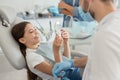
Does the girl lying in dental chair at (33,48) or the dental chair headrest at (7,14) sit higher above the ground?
the dental chair headrest at (7,14)

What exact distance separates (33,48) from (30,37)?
0.29ft

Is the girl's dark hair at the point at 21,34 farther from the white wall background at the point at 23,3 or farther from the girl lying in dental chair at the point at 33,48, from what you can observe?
the white wall background at the point at 23,3

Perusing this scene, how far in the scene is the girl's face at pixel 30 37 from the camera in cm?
166

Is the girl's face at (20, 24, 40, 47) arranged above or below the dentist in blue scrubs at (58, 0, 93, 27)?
below

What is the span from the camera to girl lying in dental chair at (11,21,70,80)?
4.93ft

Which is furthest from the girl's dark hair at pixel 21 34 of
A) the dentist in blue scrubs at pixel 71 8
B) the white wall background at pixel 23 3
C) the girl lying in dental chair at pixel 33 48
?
the white wall background at pixel 23 3

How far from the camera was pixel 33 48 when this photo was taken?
1663 mm

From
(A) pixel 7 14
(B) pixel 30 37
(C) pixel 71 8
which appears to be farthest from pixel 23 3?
(B) pixel 30 37

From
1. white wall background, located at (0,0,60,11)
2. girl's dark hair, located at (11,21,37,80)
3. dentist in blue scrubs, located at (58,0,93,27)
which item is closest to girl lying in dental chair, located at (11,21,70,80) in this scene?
girl's dark hair, located at (11,21,37,80)

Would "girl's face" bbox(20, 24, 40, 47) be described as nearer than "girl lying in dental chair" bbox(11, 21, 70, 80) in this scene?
No

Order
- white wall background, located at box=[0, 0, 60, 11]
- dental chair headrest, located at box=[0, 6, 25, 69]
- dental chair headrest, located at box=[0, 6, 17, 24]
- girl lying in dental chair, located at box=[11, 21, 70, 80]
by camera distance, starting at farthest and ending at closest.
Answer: white wall background, located at box=[0, 0, 60, 11]
dental chair headrest, located at box=[0, 6, 17, 24]
dental chair headrest, located at box=[0, 6, 25, 69]
girl lying in dental chair, located at box=[11, 21, 70, 80]

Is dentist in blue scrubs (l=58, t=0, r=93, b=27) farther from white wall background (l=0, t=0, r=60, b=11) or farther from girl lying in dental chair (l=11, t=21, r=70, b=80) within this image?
white wall background (l=0, t=0, r=60, b=11)

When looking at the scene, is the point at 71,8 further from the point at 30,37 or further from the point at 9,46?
the point at 9,46

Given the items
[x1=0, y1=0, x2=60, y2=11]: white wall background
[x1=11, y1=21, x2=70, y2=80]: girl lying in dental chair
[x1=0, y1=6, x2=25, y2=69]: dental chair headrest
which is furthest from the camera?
[x1=0, y1=0, x2=60, y2=11]: white wall background
